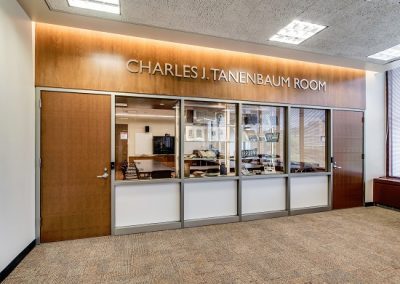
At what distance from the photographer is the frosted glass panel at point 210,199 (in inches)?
170

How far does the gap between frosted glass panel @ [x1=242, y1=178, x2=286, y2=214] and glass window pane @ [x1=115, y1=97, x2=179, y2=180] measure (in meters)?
1.49

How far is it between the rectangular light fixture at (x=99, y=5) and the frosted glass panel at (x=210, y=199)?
9.50 ft

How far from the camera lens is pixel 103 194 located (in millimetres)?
3820

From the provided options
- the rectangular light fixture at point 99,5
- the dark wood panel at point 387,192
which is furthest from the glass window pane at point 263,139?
the rectangular light fixture at point 99,5

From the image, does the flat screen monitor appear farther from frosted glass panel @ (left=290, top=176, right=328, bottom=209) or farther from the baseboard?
frosted glass panel @ (left=290, top=176, right=328, bottom=209)

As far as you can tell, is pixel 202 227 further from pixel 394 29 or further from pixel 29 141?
pixel 394 29

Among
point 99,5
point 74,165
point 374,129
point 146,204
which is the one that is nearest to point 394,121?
point 374,129

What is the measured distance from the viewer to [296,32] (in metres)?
3.85

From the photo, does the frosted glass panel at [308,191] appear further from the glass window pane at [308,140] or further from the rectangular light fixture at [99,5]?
the rectangular light fixture at [99,5]

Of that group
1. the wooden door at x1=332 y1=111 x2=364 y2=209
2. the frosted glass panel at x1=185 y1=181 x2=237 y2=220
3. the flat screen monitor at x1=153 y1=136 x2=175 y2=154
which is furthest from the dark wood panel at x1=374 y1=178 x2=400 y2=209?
the flat screen monitor at x1=153 y1=136 x2=175 y2=154

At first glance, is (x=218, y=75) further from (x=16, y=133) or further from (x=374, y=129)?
(x=374, y=129)

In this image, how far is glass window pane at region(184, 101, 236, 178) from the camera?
4.45 m

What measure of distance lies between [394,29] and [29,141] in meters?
5.60

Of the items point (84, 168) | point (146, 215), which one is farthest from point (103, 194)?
point (146, 215)
